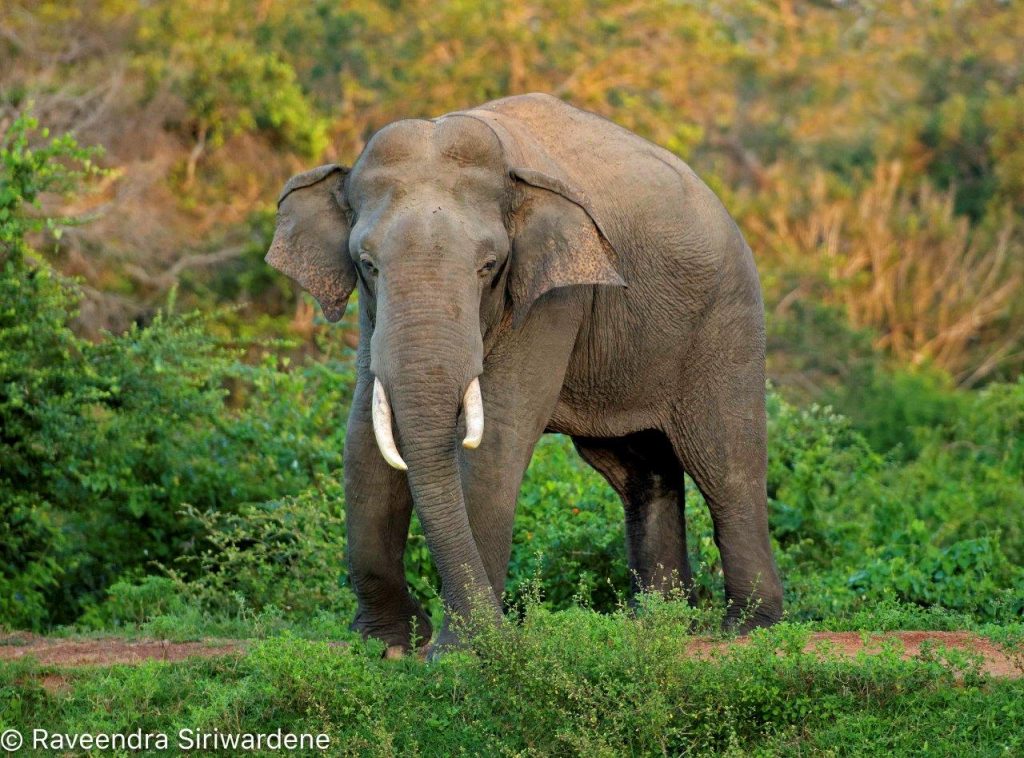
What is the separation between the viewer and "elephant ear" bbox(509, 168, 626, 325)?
6.58 meters

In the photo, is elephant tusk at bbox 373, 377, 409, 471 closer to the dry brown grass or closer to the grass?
the grass

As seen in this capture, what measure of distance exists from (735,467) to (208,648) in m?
2.37

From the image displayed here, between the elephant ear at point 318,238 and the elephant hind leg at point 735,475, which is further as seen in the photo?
the elephant hind leg at point 735,475

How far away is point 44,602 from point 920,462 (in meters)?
6.27

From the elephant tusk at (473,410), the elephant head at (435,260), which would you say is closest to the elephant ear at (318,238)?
the elephant head at (435,260)

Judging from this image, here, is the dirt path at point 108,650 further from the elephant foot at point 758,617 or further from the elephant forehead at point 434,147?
the elephant foot at point 758,617

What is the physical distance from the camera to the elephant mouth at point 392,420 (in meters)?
5.99

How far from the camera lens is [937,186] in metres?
26.5

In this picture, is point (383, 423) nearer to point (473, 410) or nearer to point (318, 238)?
point (473, 410)

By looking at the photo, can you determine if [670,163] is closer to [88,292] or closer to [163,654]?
[163,654]

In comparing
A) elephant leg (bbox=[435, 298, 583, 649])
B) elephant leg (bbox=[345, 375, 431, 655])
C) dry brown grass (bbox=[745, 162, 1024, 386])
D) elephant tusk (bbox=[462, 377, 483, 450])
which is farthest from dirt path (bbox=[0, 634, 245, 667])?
dry brown grass (bbox=[745, 162, 1024, 386])

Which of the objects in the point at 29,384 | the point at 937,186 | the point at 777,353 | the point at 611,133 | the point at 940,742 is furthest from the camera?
the point at 937,186

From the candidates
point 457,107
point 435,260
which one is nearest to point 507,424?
point 435,260

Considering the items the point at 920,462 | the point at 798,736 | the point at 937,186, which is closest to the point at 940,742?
the point at 798,736
